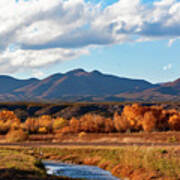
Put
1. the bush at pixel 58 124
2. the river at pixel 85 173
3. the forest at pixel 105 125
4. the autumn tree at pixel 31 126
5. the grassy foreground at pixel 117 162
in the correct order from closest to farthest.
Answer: the grassy foreground at pixel 117 162, the river at pixel 85 173, the forest at pixel 105 125, the autumn tree at pixel 31 126, the bush at pixel 58 124

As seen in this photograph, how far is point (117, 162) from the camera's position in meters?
39.9

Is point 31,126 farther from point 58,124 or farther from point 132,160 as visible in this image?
point 132,160

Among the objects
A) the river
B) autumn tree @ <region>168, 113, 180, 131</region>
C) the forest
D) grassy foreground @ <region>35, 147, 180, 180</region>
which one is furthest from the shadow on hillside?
autumn tree @ <region>168, 113, 180, 131</region>

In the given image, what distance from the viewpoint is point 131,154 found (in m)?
38.3

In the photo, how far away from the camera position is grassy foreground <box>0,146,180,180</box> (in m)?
29.2

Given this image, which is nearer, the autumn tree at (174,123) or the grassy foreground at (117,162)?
the grassy foreground at (117,162)

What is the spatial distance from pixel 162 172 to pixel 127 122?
75734mm

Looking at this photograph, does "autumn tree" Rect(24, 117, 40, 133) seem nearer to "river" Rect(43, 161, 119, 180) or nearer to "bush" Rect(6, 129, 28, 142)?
"bush" Rect(6, 129, 28, 142)

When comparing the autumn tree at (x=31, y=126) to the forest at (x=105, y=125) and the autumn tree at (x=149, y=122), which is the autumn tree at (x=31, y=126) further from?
the autumn tree at (x=149, y=122)

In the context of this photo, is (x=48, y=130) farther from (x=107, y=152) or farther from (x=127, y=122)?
(x=107, y=152)

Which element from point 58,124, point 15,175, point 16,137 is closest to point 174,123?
point 58,124

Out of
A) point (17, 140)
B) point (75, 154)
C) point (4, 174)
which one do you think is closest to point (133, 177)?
point (4, 174)

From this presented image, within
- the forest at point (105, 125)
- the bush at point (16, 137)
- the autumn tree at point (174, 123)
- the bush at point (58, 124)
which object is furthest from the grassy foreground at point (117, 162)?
the autumn tree at point (174, 123)

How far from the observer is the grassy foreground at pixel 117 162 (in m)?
29.2
